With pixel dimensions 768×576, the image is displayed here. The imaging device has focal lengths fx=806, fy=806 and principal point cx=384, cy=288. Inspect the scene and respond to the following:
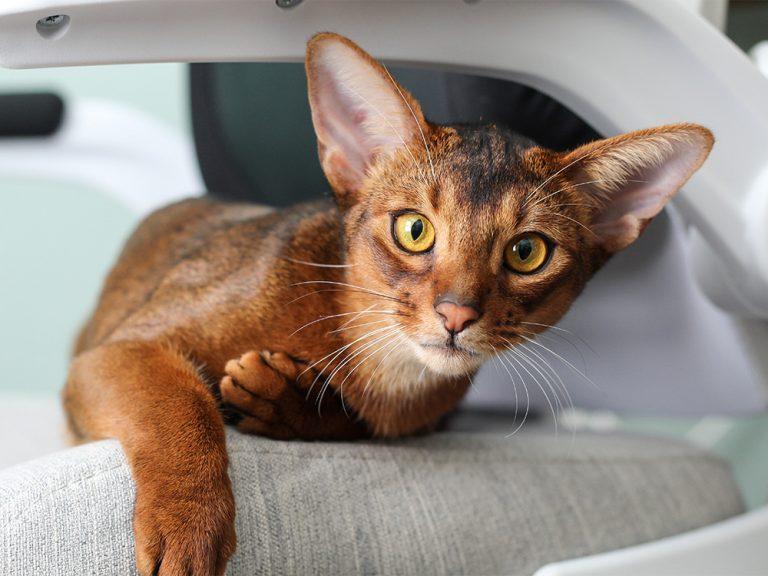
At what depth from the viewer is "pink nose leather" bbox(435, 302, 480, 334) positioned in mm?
807

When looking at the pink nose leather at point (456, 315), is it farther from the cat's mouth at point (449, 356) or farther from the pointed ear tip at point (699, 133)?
the pointed ear tip at point (699, 133)

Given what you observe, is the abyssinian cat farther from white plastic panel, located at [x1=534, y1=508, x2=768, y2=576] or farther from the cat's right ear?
white plastic panel, located at [x1=534, y1=508, x2=768, y2=576]

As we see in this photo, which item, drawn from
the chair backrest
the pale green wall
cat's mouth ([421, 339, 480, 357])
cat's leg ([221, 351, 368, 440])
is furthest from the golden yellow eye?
the pale green wall

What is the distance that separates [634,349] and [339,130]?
667mm

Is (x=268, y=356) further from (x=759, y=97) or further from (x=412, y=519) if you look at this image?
(x=759, y=97)

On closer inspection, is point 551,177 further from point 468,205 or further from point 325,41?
point 325,41

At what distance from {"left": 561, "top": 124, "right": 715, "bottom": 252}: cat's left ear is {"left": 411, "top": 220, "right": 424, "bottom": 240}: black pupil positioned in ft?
0.54

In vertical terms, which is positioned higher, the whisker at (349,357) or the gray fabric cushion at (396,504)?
the whisker at (349,357)

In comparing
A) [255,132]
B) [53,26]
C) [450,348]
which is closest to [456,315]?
[450,348]

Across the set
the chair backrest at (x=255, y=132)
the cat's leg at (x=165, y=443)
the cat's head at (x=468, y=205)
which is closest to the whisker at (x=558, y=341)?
the cat's head at (x=468, y=205)

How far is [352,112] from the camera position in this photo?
2.90ft

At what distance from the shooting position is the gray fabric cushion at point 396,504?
70cm

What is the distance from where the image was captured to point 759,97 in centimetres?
84

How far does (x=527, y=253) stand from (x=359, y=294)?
0.22 metres
